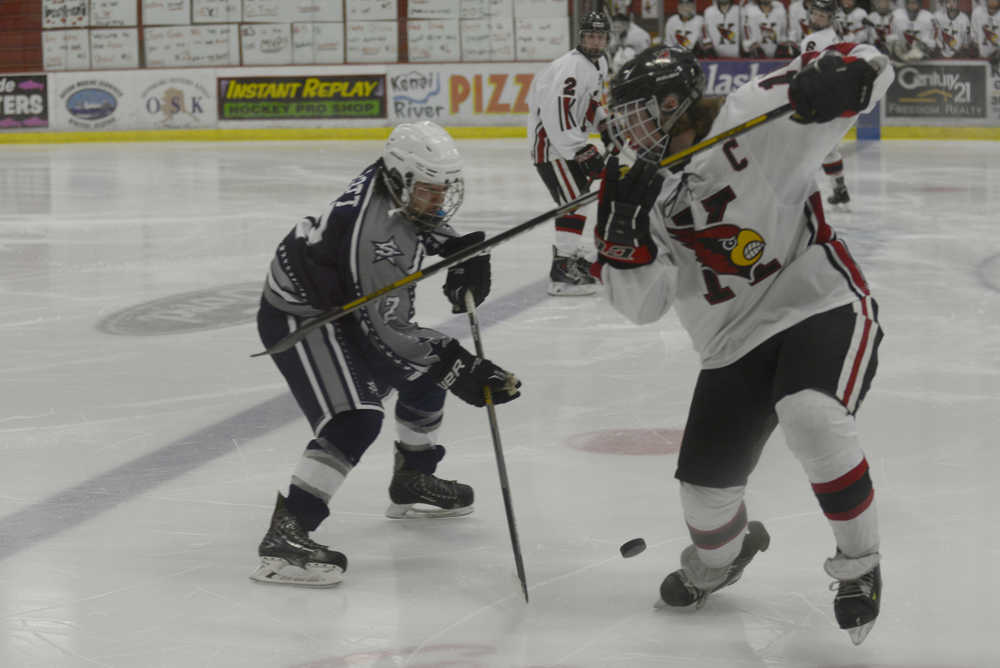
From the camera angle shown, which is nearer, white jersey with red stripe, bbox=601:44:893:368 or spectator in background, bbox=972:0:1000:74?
white jersey with red stripe, bbox=601:44:893:368

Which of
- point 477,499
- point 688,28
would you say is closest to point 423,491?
point 477,499

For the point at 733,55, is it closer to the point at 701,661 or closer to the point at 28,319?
the point at 28,319

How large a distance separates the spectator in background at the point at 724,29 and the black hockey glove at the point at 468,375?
11.8m

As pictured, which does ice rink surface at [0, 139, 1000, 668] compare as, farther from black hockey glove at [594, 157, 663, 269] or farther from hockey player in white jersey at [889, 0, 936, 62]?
hockey player in white jersey at [889, 0, 936, 62]

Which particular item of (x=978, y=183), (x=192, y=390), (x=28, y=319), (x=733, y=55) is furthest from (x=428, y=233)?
(x=733, y=55)

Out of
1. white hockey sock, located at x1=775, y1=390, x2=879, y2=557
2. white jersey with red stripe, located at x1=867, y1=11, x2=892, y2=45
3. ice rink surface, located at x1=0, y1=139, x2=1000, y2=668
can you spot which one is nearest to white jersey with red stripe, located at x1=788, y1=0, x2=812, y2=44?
white jersey with red stripe, located at x1=867, y1=11, x2=892, y2=45

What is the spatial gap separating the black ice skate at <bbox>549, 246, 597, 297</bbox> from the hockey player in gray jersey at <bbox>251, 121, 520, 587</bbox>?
310 cm

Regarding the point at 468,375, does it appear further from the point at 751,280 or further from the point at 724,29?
the point at 724,29

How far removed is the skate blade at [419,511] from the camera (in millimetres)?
3207

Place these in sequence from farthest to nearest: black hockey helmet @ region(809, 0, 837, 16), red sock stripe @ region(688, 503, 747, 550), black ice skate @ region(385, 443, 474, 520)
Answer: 1. black hockey helmet @ region(809, 0, 837, 16)
2. black ice skate @ region(385, 443, 474, 520)
3. red sock stripe @ region(688, 503, 747, 550)

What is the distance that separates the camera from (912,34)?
13273 mm

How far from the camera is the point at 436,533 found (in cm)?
312

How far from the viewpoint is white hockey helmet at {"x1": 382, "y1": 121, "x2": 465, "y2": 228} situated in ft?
8.96

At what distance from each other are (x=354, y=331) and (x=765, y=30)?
11.8 metres
